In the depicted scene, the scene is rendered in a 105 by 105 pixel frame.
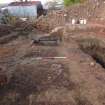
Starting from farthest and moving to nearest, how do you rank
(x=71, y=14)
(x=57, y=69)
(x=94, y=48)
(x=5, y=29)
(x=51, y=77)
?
(x=71, y=14)
(x=5, y=29)
(x=94, y=48)
(x=57, y=69)
(x=51, y=77)

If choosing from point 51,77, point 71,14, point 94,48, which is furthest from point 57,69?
point 71,14

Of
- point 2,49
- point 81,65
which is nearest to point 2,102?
point 81,65

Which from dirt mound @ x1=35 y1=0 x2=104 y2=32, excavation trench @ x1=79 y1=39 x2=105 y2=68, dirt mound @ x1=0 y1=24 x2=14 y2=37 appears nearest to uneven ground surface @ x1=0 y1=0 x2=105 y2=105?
excavation trench @ x1=79 y1=39 x2=105 y2=68

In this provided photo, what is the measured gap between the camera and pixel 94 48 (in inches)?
523

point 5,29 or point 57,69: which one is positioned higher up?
point 5,29

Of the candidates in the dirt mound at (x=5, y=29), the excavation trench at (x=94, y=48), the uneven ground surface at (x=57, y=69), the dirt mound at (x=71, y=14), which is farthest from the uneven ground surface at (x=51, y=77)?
the dirt mound at (x=71, y=14)

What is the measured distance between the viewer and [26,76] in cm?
941

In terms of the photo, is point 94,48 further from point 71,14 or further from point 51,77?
point 71,14

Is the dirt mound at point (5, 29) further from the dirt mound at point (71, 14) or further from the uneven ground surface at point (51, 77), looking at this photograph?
the uneven ground surface at point (51, 77)

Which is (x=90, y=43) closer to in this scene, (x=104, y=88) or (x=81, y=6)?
(x=81, y=6)

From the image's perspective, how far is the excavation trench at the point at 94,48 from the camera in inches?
489

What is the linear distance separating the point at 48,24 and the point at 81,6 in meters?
2.60

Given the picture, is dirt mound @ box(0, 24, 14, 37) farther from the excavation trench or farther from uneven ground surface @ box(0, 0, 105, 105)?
the excavation trench

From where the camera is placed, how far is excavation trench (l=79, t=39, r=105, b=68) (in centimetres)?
1242
